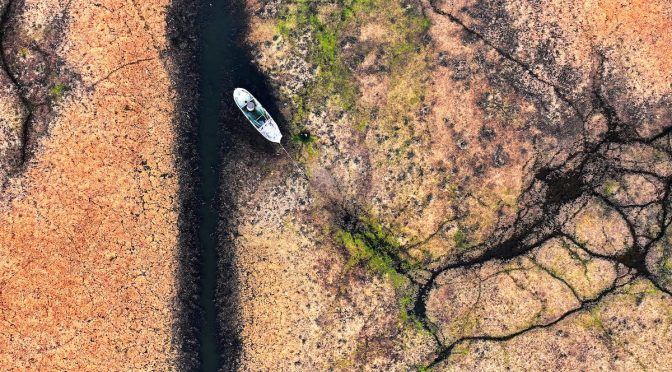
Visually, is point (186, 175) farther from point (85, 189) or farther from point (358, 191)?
point (358, 191)

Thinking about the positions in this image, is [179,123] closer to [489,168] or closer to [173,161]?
[173,161]

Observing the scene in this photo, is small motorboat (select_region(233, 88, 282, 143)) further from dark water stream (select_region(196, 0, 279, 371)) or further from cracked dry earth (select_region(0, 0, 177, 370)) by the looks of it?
cracked dry earth (select_region(0, 0, 177, 370))

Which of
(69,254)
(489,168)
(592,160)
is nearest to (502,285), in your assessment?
(489,168)

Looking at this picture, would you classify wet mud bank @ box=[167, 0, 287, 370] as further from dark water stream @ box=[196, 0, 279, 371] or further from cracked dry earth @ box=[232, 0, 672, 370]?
cracked dry earth @ box=[232, 0, 672, 370]

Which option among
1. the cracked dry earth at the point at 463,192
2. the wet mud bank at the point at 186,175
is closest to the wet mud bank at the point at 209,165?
the wet mud bank at the point at 186,175

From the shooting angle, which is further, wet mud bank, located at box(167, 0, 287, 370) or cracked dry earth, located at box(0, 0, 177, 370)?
wet mud bank, located at box(167, 0, 287, 370)

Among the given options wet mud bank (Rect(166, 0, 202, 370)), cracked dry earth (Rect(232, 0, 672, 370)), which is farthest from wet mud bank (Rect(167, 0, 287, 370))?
cracked dry earth (Rect(232, 0, 672, 370))
